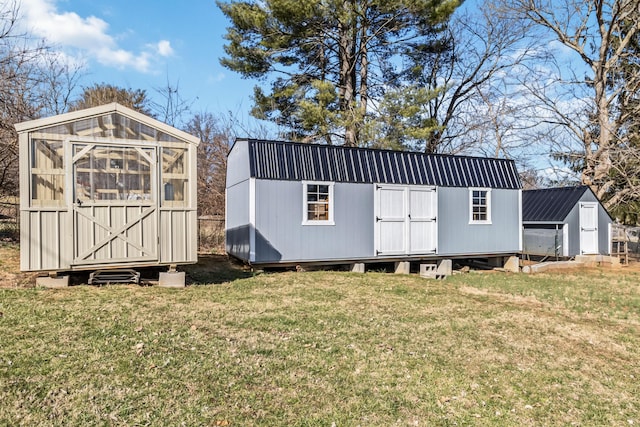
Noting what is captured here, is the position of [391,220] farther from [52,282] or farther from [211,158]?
[211,158]

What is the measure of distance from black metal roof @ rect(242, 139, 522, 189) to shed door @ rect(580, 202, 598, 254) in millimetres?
4102

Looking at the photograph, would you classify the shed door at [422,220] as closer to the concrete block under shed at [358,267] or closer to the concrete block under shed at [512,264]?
the concrete block under shed at [358,267]

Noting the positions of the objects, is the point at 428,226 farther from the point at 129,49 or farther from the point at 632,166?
the point at 129,49

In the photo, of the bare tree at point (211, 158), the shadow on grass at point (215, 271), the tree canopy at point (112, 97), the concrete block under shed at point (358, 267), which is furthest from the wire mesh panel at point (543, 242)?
the tree canopy at point (112, 97)

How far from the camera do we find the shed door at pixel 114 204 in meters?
6.61

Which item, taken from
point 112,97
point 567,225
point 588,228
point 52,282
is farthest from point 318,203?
point 112,97

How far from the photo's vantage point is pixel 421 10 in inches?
572

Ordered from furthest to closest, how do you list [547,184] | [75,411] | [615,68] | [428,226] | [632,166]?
[547,184] < [615,68] < [632,166] < [428,226] < [75,411]

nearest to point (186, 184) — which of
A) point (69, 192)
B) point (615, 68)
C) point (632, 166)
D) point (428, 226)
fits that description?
point (69, 192)

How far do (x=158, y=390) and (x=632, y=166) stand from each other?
20.3 meters

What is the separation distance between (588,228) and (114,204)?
15.3 m

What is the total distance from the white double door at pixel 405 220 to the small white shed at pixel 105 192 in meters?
5.01

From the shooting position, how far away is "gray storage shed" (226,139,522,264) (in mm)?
9539

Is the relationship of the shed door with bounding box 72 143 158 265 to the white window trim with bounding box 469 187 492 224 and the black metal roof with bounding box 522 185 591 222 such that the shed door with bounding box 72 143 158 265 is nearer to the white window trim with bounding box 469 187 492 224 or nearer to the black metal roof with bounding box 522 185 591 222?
the white window trim with bounding box 469 187 492 224
